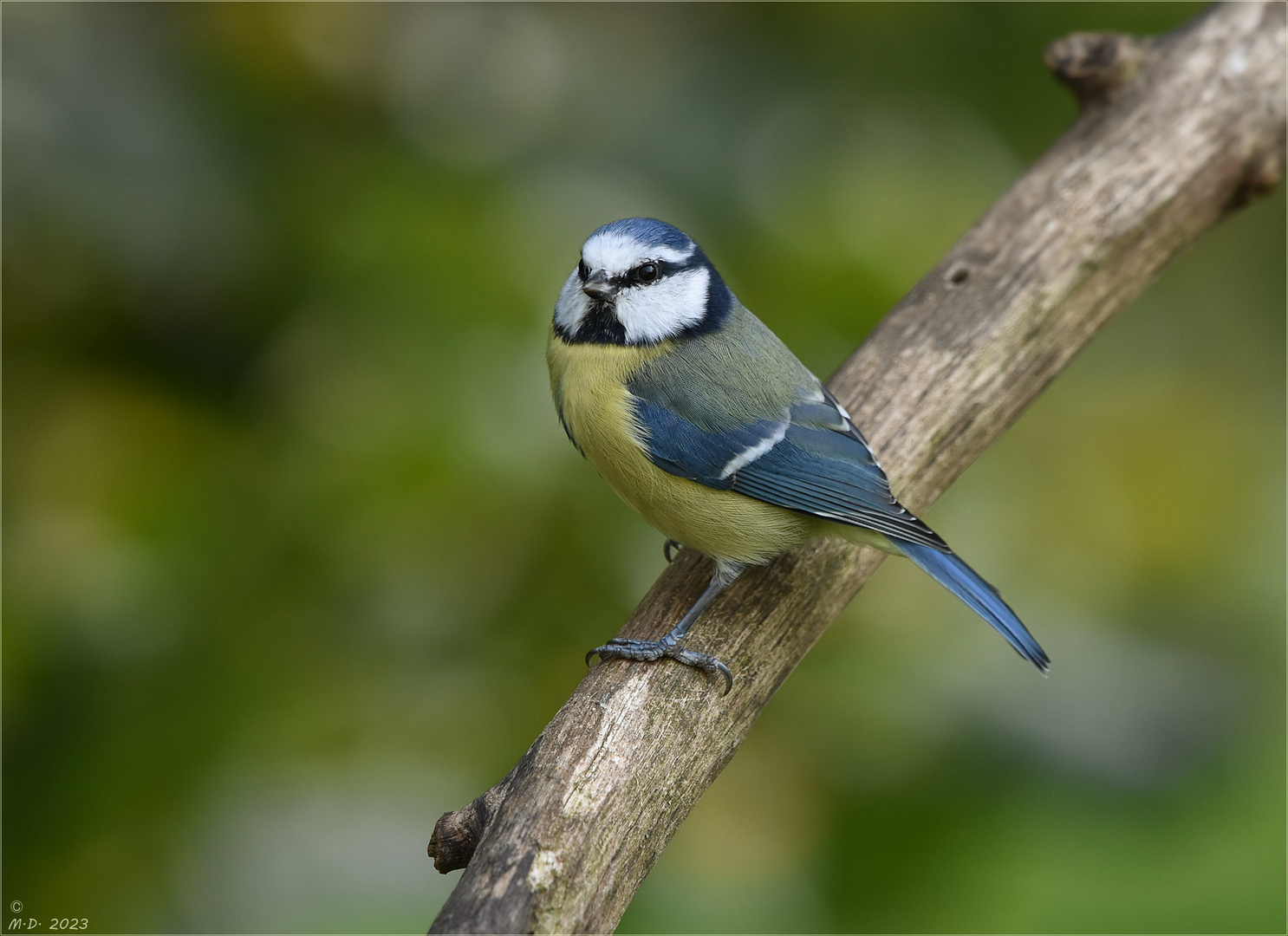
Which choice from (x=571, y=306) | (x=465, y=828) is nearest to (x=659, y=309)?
(x=571, y=306)

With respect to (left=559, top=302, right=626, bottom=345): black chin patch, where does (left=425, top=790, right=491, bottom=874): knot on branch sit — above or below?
below

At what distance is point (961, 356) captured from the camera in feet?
6.91

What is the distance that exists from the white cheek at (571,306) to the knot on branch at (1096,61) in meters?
1.16

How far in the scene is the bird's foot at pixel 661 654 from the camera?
5.65ft

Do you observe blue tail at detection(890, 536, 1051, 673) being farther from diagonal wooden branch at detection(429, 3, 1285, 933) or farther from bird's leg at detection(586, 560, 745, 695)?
bird's leg at detection(586, 560, 745, 695)

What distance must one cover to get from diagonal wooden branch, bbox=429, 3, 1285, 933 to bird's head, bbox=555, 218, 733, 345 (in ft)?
1.25

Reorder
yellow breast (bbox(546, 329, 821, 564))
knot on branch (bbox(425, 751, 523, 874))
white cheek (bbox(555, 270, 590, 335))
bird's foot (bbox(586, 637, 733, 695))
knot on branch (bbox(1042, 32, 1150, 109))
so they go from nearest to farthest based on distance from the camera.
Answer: knot on branch (bbox(425, 751, 523, 874)) < bird's foot (bbox(586, 637, 733, 695)) < yellow breast (bbox(546, 329, 821, 564)) < white cheek (bbox(555, 270, 590, 335)) < knot on branch (bbox(1042, 32, 1150, 109))

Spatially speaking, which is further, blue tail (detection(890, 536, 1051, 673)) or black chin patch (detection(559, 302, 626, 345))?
black chin patch (detection(559, 302, 626, 345))

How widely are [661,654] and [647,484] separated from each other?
0.30 meters

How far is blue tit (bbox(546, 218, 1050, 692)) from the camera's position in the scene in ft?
5.96

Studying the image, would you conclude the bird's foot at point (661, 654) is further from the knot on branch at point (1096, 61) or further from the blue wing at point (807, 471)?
the knot on branch at point (1096, 61)

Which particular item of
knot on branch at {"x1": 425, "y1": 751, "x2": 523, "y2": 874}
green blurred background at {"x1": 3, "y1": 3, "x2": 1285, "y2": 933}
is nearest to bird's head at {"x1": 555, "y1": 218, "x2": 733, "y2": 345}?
green blurred background at {"x1": 3, "y1": 3, "x2": 1285, "y2": 933}

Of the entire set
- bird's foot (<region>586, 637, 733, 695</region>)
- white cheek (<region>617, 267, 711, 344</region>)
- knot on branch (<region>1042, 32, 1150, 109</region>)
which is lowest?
bird's foot (<region>586, 637, 733, 695</region>)

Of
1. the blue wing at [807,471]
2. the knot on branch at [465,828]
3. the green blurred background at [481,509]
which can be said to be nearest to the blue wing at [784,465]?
the blue wing at [807,471]
